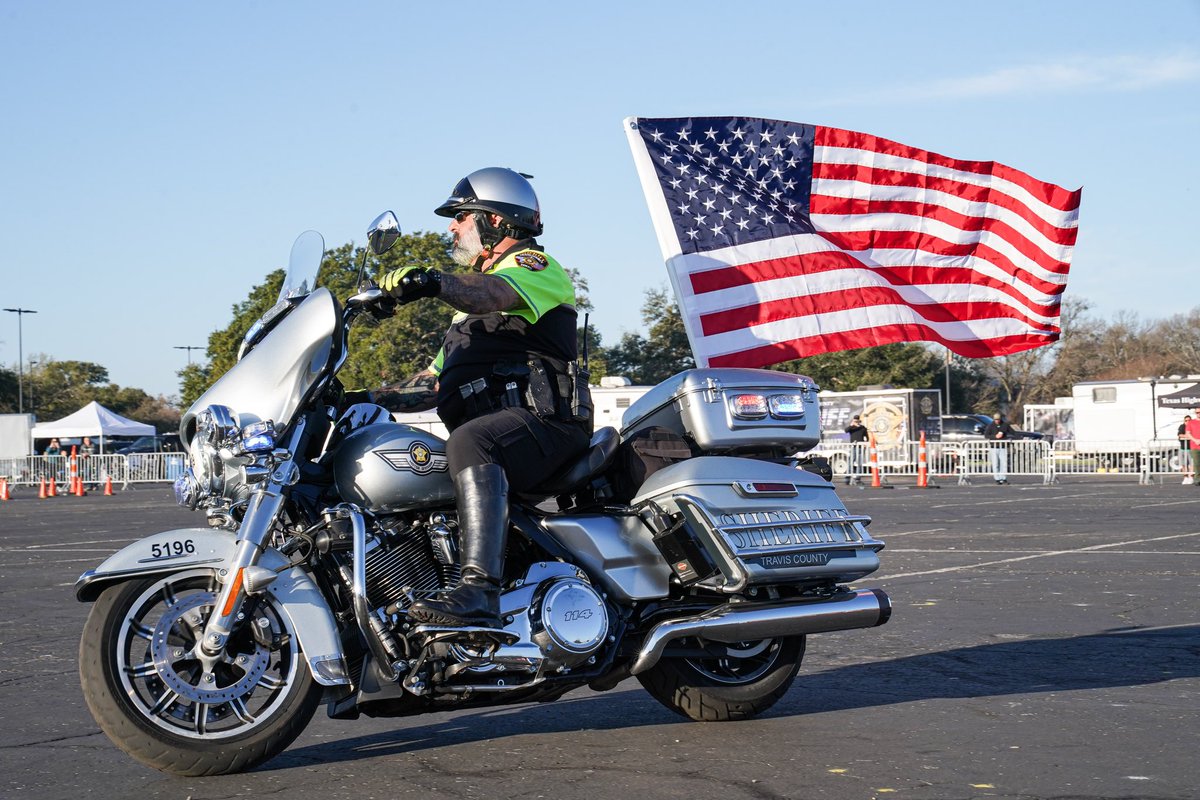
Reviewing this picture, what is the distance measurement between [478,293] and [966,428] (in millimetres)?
52804

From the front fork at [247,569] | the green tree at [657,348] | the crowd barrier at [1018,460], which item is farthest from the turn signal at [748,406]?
the green tree at [657,348]

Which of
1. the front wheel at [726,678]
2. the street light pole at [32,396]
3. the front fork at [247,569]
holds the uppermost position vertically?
the street light pole at [32,396]

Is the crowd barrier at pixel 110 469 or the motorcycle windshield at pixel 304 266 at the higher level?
the motorcycle windshield at pixel 304 266

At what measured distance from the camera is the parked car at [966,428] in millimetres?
53562

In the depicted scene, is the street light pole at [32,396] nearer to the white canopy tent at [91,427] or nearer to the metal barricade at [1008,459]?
the white canopy tent at [91,427]

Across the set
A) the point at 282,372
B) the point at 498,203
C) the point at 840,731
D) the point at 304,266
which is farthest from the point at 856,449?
the point at 282,372

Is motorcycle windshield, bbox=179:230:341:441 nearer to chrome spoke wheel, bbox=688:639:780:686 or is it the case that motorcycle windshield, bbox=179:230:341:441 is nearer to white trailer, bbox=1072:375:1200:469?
chrome spoke wheel, bbox=688:639:780:686

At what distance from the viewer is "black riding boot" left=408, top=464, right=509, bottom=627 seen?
467cm

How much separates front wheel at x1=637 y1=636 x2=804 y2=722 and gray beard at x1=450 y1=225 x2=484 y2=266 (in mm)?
1724

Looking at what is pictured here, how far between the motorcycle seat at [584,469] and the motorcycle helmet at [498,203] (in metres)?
0.85

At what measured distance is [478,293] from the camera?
4.86 metres

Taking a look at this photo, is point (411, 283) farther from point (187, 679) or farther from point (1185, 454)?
point (1185, 454)

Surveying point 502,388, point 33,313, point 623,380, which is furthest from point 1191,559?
point 33,313

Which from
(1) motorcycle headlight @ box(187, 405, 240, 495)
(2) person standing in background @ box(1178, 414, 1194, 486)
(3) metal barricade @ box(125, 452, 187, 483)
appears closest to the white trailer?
(2) person standing in background @ box(1178, 414, 1194, 486)
